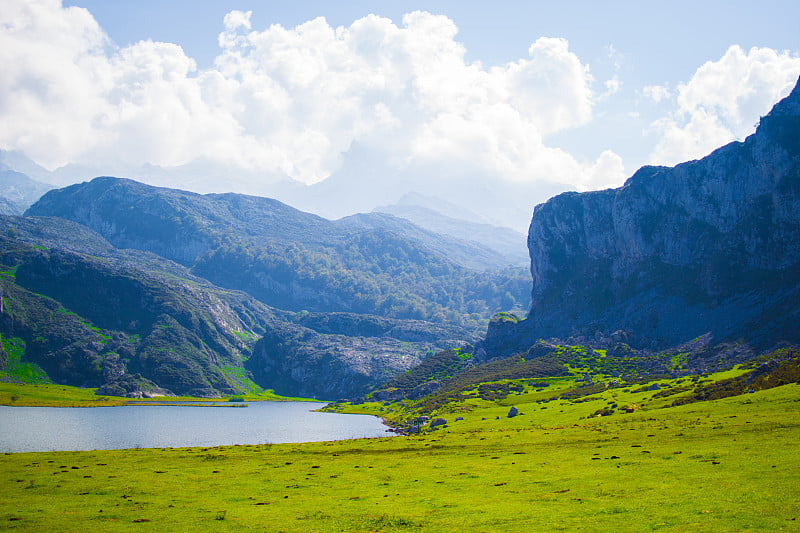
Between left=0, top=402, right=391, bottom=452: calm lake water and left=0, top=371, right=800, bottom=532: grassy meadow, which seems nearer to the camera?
left=0, top=371, right=800, bottom=532: grassy meadow

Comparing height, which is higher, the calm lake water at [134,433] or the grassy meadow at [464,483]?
the grassy meadow at [464,483]

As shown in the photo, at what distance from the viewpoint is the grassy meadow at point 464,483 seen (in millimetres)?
35156

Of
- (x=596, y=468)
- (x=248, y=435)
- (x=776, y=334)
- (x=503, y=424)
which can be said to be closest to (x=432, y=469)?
(x=596, y=468)

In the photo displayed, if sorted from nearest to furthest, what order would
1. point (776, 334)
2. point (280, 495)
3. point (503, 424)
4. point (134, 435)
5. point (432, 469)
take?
point (280, 495) → point (432, 469) → point (503, 424) → point (134, 435) → point (776, 334)

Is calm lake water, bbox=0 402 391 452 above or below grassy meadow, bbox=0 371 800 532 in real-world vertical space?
below

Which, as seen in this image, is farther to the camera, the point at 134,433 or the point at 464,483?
the point at 134,433

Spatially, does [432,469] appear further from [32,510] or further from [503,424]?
[503,424]

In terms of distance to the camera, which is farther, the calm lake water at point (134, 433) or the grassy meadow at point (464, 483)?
the calm lake water at point (134, 433)

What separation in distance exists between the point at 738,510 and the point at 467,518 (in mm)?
16054

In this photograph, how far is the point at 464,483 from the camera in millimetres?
50000

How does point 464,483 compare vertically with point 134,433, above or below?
above

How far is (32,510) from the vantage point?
41.4 metres

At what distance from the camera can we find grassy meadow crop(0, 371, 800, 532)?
115ft

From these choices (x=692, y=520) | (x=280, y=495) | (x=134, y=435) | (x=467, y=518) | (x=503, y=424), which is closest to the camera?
(x=692, y=520)
